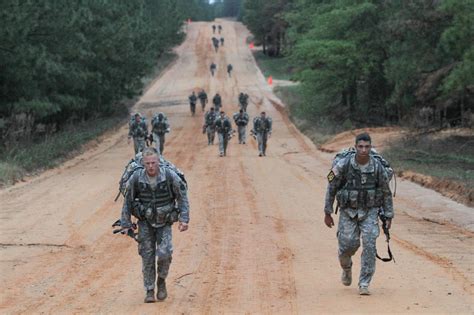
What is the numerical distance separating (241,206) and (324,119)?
26.2 meters

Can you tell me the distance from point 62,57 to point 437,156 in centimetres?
1511

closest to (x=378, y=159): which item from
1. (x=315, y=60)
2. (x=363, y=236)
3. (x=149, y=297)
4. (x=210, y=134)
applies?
(x=363, y=236)

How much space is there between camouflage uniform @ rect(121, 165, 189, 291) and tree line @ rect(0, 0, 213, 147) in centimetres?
1686

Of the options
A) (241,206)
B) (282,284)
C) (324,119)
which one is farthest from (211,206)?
(324,119)

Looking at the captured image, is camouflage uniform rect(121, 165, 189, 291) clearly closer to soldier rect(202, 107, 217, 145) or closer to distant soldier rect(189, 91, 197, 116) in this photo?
soldier rect(202, 107, 217, 145)

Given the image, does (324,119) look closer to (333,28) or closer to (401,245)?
(333,28)

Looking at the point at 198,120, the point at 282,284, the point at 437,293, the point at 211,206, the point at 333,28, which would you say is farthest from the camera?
the point at 198,120

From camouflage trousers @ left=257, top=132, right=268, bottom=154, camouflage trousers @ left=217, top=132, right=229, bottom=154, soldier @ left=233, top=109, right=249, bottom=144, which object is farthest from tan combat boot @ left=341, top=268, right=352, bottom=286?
soldier @ left=233, top=109, right=249, bottom=144

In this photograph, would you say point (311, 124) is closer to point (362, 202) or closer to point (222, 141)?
point (222, 141)

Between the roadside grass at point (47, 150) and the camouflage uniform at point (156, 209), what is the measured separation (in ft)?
42.4

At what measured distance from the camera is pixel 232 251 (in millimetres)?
12008

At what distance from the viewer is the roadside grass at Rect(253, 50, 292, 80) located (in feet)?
241

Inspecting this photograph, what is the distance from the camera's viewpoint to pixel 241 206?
16781 millimetres

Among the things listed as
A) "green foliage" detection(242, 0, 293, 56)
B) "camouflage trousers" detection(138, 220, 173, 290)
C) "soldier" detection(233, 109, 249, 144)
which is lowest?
"soldier" detection(233, 109, 249, 144)
